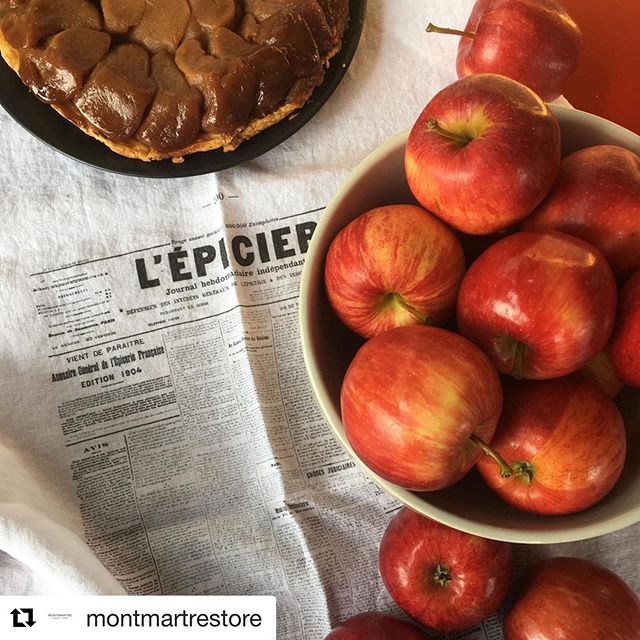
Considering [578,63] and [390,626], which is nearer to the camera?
[390,626]

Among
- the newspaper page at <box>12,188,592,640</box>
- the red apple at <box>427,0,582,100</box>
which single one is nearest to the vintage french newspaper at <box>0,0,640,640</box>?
the newspaper page at <box>12,188,592,640</box>

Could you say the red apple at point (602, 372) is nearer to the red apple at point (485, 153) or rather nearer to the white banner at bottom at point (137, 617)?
the red apple at point (485, 153)

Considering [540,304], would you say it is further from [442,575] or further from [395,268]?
[442,575]

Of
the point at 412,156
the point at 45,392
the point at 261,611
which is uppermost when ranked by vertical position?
the point at 412,156

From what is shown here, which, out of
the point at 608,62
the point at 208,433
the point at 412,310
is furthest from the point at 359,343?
the point at 608,62

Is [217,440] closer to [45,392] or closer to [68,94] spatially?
[45,392]

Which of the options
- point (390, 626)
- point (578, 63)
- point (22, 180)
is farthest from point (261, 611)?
point (578, 63)
